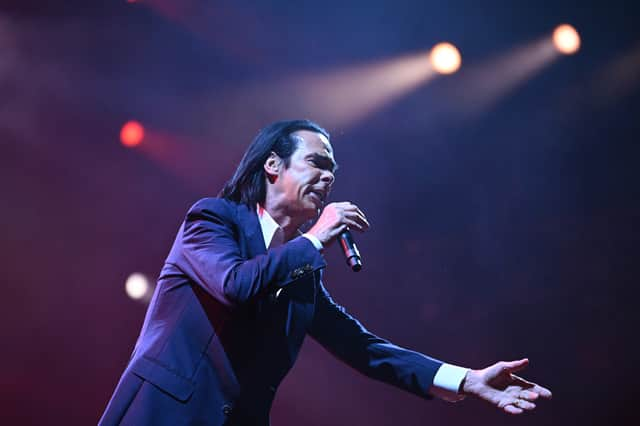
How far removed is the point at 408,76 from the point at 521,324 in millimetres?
2243

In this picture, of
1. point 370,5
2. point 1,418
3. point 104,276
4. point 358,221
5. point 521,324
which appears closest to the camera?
point 358,221

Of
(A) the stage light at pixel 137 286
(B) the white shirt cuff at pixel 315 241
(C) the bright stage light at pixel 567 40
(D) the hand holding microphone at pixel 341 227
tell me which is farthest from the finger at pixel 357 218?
(C) the bright stage light at pixel 567 40

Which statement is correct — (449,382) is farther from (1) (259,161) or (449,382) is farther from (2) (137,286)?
(2) (137,286)

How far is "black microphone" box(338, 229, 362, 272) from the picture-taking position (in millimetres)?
2010

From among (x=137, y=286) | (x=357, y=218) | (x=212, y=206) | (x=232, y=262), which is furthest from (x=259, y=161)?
(x=137, y=286)

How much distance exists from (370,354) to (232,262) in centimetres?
84

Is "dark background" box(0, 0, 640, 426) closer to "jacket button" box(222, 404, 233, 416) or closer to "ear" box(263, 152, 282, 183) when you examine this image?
"ear" box(263, 152, 282, 183)

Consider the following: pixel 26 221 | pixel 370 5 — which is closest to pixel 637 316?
pixel 370 5

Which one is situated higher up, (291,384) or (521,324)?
(521,324)

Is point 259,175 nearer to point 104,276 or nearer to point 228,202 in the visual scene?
point 228,202

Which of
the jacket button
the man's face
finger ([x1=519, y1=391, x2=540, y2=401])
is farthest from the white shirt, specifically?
the jacket button

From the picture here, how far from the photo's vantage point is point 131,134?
15.0 ft

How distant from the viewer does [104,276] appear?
4.34 meters

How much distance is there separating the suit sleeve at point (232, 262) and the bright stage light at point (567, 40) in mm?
4000
